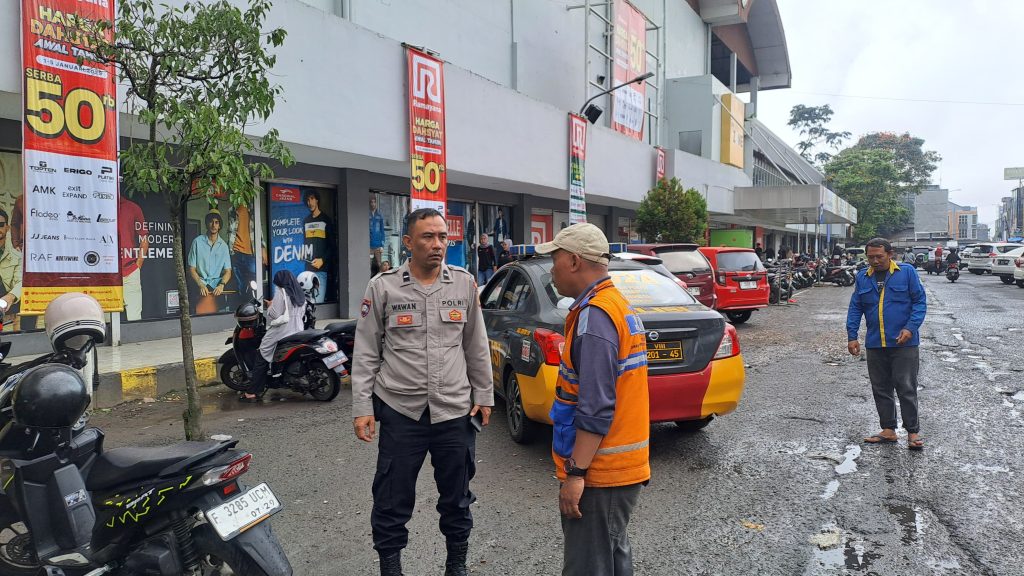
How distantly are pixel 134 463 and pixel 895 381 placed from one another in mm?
5429

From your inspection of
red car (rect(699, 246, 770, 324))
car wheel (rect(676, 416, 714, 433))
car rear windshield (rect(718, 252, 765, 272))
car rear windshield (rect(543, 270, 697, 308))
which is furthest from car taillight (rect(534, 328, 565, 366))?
car rear windshield (rect(718, 252, 765, 272))

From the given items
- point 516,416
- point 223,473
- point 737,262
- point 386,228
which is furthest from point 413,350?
point 386,228

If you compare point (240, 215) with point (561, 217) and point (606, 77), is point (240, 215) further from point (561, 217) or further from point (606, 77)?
point (606, 77)

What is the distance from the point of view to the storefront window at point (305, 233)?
41.9 ft

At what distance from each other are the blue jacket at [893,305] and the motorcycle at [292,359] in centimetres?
516

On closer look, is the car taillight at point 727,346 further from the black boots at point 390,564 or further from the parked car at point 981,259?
the parked car at point 981,259

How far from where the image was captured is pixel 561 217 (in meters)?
23.1

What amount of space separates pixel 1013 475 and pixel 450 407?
13.8ft

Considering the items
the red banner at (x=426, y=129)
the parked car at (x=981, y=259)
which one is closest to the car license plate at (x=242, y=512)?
the red banner at (x=426, y=129)

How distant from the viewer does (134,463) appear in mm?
2807

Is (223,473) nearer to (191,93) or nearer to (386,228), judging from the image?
(191,93)

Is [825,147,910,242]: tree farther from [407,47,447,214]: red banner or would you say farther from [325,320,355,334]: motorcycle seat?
[325,320,355,334]: motorcycle seat

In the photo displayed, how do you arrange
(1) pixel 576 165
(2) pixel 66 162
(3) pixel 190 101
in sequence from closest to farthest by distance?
(3) pixel 190 101, (2) pixel 66 162, (1) pixel 576 165

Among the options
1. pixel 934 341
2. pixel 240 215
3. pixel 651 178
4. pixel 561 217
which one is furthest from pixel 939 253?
pixel 240 215
